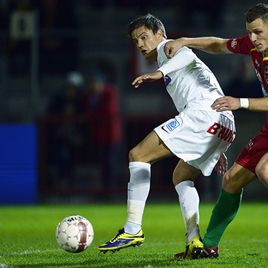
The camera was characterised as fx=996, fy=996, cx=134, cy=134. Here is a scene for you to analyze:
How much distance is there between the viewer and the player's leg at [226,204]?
726cm

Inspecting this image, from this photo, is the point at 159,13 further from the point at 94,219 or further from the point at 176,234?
the point at 176,234

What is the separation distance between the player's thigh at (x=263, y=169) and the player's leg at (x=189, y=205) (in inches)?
34.9

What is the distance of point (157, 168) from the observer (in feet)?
50.4

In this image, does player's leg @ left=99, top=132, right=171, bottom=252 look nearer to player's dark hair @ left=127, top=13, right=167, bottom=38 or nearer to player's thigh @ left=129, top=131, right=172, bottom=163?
player's thigh @ left=129, top=131, right=172, bottom=163

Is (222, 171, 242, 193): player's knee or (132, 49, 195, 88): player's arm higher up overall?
(132, 49, 195, 88): player's arm

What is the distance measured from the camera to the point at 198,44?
25.8ft

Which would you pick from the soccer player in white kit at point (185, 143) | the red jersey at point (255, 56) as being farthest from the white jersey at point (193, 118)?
the red jersey at point (255, 56)

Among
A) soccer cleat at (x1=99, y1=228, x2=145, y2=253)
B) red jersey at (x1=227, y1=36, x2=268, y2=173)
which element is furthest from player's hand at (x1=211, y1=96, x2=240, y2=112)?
soccer cleat at (x1=99, y1=228, x2=145, y2=253)

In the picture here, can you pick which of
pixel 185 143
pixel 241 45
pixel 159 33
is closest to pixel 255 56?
pixel 241 45

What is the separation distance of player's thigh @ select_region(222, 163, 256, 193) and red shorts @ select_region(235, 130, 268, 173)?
0.04 metres

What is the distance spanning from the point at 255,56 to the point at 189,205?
1.27 m

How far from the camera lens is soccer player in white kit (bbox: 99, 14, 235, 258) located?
7559 mm

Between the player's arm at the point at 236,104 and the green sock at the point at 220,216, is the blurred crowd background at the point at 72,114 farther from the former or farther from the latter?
the player's arm at the point at 236,104

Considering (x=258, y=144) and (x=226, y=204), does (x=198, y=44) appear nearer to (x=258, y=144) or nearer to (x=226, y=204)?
(x=258, y=144)
